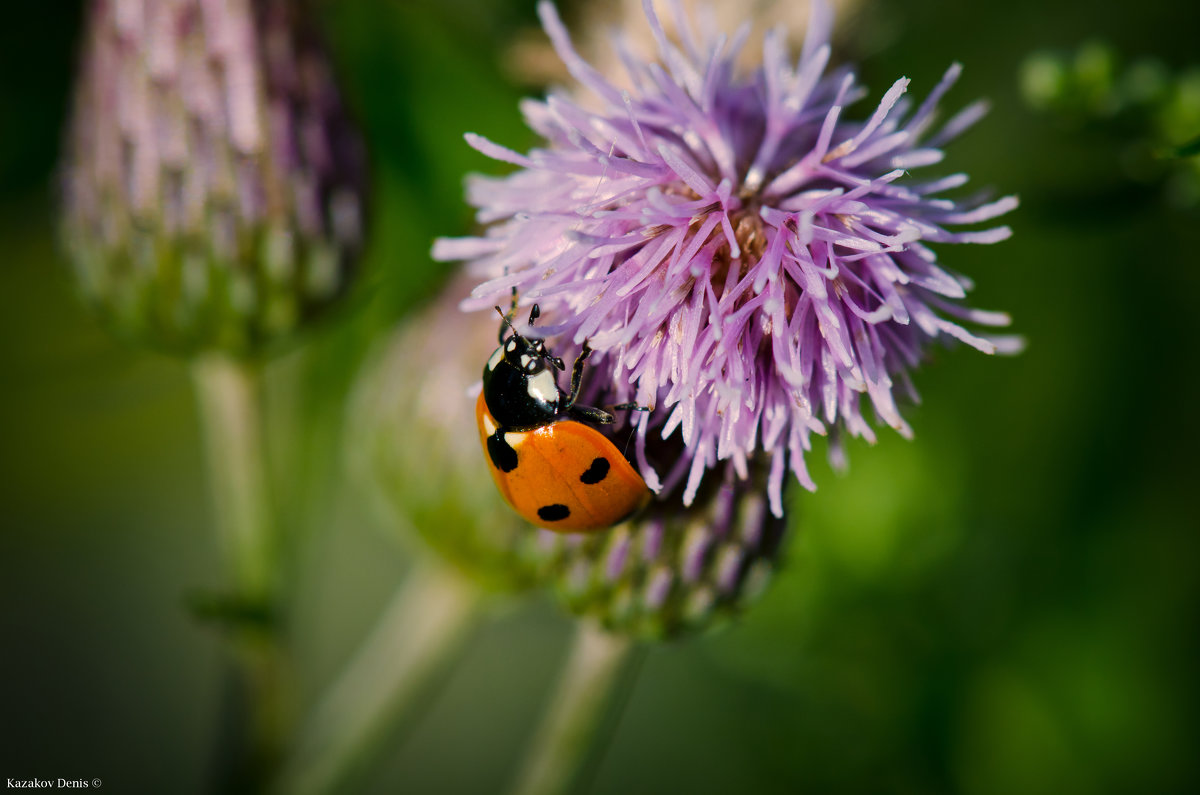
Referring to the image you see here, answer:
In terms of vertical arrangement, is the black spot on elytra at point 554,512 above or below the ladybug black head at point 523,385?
below

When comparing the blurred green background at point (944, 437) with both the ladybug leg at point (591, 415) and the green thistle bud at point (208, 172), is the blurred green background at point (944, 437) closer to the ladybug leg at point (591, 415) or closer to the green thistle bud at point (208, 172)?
the green thistle bud at point (208, 172)

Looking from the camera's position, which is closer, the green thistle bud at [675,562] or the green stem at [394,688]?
the green thistle bud at [675,562]

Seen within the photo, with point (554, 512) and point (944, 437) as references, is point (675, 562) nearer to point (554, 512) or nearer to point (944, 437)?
point (554, 512)

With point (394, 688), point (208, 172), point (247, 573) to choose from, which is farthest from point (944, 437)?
point (208, 172)

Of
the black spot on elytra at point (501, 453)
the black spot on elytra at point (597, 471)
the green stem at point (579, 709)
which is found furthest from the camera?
the green stem at point (579, 709)

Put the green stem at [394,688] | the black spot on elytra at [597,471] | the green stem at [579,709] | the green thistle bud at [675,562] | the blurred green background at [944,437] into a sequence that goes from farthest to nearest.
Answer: the blurred green background at [944,437], the green stem at [394,688], the green stem at [579,709], the green thistle bud at [675,562], the black spot on elytra at [597,471]

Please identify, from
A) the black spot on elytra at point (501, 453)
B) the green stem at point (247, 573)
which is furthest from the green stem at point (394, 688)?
the black spot on elytra at point (501, 453)

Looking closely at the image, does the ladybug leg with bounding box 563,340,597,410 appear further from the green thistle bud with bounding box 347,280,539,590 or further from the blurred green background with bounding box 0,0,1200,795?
the blurred green background with bounding box 0,0,1200,795

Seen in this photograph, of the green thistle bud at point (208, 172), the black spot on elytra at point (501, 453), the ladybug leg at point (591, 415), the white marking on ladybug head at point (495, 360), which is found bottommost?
the black spot on elytra at point (501, 453)
